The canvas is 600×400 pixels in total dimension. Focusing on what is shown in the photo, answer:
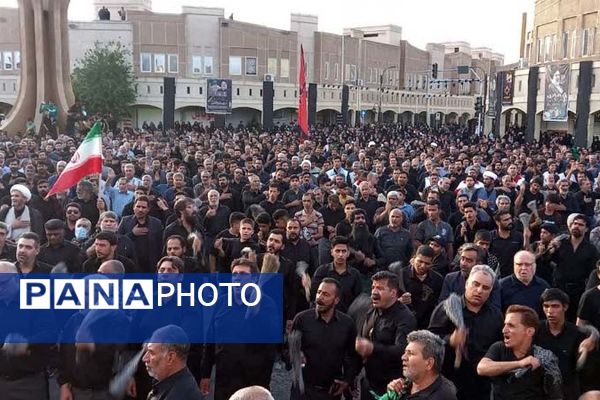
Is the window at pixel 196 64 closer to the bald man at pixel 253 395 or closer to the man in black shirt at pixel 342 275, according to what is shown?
the man in black shirt at pixel 342 275

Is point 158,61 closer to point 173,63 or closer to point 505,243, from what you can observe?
point 173,63

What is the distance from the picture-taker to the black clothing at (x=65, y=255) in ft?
22.1

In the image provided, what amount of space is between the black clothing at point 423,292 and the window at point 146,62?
2009 inches

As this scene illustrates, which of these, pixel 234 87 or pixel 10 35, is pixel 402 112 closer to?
pixel 234 87

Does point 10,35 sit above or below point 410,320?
above

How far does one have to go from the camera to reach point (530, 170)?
14.1 meters

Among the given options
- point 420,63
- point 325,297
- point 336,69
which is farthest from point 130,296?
point 420,63

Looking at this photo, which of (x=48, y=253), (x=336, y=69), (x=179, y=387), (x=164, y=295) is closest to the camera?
(x=179, y=387)

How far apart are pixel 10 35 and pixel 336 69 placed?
3026cm

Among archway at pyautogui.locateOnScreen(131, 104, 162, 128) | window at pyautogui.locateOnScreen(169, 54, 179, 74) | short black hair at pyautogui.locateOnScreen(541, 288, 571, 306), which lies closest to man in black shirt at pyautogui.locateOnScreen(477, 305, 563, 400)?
short black hair at pyautogui.locateOnScreen(541, 288, 571, 306)

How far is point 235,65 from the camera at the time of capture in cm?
5616

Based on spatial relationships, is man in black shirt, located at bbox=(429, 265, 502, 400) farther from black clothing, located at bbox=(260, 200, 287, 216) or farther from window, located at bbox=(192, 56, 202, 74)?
window, located at bbox=(192, 56, 202, 74)

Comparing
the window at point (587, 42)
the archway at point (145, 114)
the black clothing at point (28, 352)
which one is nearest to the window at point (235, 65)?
the archway at point (145, 114)

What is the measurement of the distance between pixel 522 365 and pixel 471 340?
976 mm
